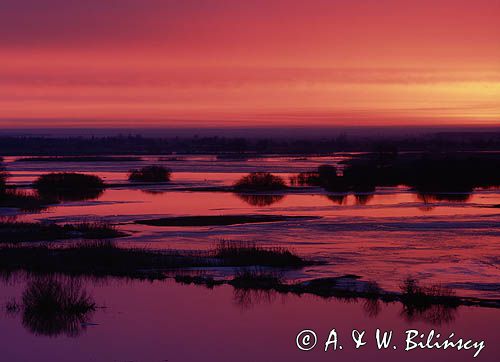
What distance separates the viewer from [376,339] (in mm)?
13055

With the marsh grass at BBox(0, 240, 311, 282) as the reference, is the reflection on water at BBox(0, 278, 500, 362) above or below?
below

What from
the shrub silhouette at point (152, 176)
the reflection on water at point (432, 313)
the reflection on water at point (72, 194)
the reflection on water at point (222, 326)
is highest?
the shrub silhouette at point (152, 176)

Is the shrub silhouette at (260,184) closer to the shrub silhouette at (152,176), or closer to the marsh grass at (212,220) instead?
the shrub silhouette at (152,176)

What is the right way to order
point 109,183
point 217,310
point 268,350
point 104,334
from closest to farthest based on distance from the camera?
point 268,350
point 104,334
point 217,310
point 109,183

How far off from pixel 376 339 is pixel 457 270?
5.79 meters

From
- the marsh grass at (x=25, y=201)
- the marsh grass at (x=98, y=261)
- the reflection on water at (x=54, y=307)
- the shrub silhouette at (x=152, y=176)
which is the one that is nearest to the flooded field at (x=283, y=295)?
the reflection on water at (x=54, y=307)

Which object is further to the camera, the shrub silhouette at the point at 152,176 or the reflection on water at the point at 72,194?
the shrub silhouette at the point at 152,176

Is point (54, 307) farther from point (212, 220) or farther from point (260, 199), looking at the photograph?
point (260, 199)

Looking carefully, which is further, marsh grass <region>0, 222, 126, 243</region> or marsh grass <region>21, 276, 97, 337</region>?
marsh grass <region>0, 222, 126, 243</region>

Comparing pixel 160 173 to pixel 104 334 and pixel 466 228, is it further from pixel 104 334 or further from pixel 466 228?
pixel 104 334

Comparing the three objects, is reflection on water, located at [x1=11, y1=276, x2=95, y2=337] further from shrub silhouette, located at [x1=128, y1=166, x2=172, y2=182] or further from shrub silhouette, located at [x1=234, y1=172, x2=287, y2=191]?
shrub silhouette, located at [x1=128, y1=166, x2=172, y2=182]

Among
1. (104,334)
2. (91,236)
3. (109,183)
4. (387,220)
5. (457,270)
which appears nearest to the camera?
(104,334)

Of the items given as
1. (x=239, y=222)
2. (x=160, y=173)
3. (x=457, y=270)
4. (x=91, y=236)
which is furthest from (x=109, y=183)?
(x=457, y=270)

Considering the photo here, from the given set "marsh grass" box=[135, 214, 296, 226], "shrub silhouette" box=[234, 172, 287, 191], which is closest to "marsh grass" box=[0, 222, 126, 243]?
"marsh grass" box=[135, 214, 296, 226]
